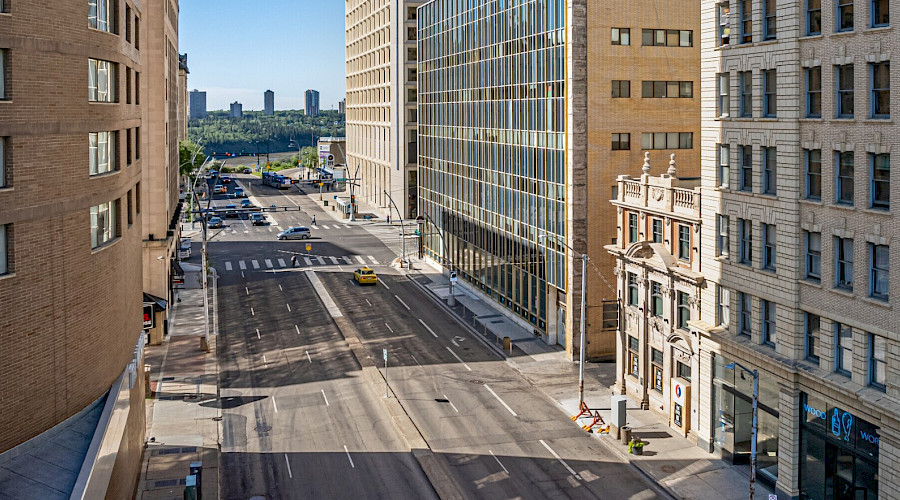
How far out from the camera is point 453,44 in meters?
86.2

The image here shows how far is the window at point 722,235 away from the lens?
42.1 m

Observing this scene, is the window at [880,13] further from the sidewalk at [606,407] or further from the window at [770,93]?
the sidewalk at [606,407]

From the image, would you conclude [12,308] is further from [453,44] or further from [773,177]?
[453,44]

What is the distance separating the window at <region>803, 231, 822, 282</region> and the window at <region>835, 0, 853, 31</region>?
770 cm

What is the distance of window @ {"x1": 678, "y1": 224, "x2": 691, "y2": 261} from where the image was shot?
46.0 metres

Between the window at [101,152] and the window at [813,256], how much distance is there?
26657 mm

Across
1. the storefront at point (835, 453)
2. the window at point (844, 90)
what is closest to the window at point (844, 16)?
the window at point (844, 90)

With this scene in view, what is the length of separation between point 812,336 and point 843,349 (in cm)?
190

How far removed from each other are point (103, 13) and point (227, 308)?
48870 millimetres

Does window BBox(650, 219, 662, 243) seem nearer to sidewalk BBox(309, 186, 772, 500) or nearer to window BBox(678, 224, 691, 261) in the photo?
window BBox(678, 224, 691, 261)

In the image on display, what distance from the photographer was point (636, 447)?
43.9 meters

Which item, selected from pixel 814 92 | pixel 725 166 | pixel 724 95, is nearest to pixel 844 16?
pixel 814 92

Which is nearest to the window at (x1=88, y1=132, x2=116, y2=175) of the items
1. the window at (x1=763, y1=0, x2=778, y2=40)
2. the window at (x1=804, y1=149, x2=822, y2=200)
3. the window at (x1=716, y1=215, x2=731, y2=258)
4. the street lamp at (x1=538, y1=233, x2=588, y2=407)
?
the street lamp at (x1=538, y1=233, x2=588, y2=407)

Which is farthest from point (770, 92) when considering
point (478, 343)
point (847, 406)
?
point (478, 343)
